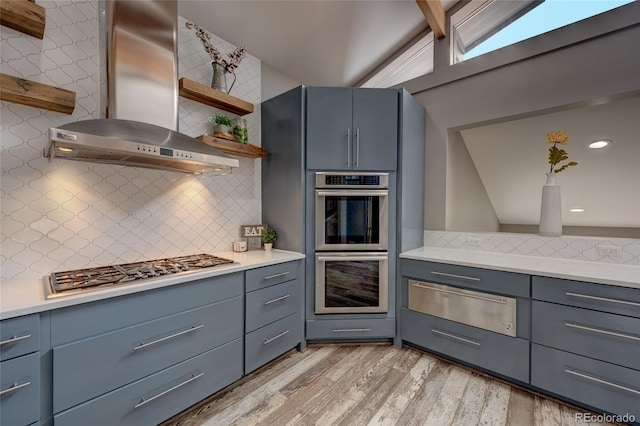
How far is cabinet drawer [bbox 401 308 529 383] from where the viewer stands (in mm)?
1761

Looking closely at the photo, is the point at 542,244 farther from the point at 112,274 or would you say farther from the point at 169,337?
the point at 112,274

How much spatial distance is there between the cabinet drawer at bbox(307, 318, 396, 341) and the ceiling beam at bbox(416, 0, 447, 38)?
2.82 meters

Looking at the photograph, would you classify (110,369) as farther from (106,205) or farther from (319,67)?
(319,67)

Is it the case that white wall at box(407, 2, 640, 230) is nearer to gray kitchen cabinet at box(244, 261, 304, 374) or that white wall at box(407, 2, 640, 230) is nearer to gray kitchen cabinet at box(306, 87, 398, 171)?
gray kitchen cabinet at box(306, 87, 398, 171)

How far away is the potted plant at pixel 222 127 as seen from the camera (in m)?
2.22

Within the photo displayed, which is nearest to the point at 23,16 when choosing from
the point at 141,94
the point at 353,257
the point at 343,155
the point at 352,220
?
the point at 141,94

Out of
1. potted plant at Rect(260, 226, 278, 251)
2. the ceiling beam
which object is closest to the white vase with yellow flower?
the ceiling beam

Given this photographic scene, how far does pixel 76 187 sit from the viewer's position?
1632 millimetres

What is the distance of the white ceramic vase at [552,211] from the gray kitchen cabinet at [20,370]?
332 cm

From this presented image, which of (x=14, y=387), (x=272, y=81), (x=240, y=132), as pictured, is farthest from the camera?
(x=272, y=81)

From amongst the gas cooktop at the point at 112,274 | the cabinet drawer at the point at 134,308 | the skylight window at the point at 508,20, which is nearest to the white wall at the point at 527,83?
the skylight window at the point at 508,20

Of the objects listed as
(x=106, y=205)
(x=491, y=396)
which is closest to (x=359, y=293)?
(x=491, y=396)

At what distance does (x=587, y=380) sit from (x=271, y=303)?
2.03 meters

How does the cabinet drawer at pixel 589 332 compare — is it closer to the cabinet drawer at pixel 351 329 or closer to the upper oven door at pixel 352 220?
the cabinet drawer at pixel 351 329
